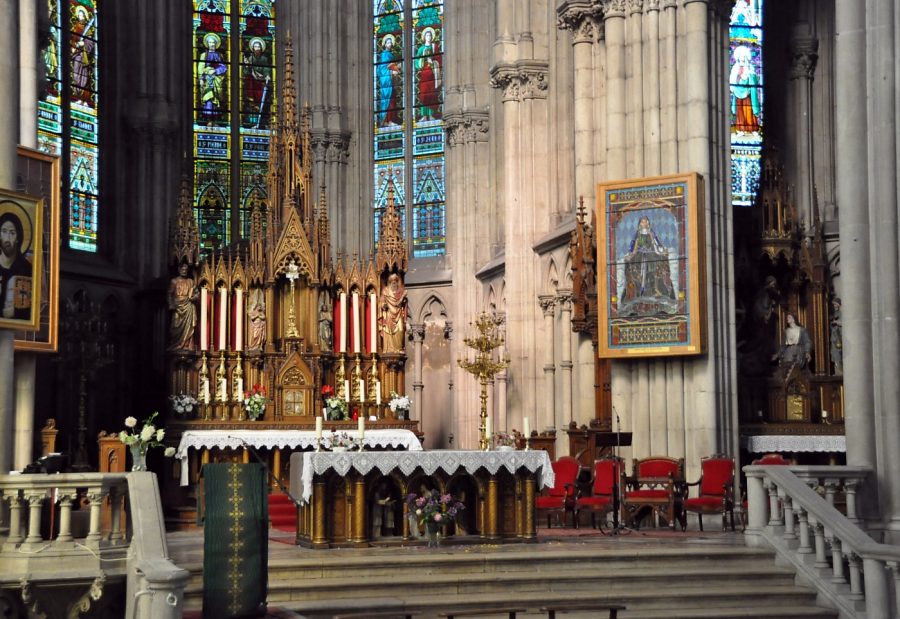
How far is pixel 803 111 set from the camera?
23078 mm

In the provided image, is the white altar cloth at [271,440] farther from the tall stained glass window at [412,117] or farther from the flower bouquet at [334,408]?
the tall stained glass window at [412,117]

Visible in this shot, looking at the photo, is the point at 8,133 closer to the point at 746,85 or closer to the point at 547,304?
the point at 547,304

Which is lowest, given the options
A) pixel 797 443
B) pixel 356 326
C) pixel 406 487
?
pixel 406 487

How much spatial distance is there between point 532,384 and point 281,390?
13.7ft

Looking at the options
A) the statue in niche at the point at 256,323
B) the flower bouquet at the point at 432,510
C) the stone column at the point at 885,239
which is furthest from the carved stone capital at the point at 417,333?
the stone column at the point at 885,239

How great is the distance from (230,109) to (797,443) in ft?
45.2

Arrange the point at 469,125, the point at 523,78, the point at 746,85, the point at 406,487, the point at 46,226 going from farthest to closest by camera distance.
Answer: the point at 469,125 < the point at 746,85 < the point at 523,78 < the point at 406,487 < the point at 46,226

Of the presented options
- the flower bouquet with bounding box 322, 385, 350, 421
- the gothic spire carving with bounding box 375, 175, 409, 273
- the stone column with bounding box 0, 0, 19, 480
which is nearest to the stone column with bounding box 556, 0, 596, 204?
the gothic spire carving with bounding box 375, 175, 409, 273

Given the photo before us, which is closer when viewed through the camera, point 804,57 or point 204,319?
point 204,319

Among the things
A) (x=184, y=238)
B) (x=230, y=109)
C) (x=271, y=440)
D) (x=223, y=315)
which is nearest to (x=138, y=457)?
(x=271, y=440)

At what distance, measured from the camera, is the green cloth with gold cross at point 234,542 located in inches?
431

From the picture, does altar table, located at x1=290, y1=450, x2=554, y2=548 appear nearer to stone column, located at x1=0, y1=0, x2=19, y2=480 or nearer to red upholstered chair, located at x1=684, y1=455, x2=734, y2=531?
red upholstered chair, located at x1=684, y1=455, x2=734, y2=531

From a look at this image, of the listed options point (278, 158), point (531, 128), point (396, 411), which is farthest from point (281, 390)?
point (531, 128)

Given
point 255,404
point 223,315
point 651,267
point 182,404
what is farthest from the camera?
point 223,315
